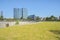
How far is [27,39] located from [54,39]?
2.29 metres

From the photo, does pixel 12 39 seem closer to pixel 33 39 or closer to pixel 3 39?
pixel 3 39

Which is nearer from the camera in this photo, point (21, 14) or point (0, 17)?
point (0, 17)

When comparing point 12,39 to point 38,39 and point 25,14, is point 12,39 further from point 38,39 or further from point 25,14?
point 25,14

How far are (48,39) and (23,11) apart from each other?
128872 mm

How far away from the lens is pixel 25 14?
458ft

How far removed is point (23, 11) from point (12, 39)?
12965 centimetres

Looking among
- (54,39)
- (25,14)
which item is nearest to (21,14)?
(25,14)

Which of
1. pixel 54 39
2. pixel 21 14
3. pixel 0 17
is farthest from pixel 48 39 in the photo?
pixel 21 14

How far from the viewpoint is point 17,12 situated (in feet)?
470

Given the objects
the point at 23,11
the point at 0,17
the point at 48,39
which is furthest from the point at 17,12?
the point at 48,39

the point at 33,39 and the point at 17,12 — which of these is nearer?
the point at 33,39

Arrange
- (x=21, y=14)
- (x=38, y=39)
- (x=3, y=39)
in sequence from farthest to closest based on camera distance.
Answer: (x=21, y=14)
(x=38, y=39)
(x=3, y=39)

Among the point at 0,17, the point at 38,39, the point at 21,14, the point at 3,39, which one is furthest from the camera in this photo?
the point at 21,14

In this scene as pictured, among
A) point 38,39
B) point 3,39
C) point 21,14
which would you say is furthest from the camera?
point 21,14
